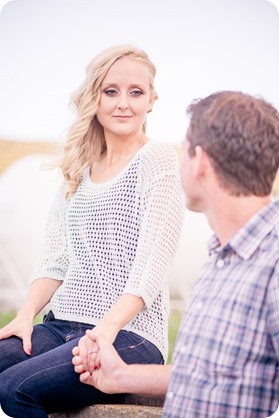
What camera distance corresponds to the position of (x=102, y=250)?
2.05m

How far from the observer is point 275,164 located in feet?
4.61

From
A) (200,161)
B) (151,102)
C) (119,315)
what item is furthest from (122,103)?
(200,161)

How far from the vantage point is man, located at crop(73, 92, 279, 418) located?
1.29 meters

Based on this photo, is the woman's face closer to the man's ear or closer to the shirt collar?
the man's ear

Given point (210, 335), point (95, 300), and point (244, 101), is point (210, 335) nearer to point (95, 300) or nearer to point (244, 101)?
point (244, 101)

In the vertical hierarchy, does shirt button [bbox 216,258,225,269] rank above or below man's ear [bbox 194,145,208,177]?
below

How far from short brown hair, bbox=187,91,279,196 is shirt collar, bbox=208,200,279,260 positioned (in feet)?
0.18

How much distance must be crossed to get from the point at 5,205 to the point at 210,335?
18.9 feet

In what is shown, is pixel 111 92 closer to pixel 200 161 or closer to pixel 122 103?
pixel 122 103

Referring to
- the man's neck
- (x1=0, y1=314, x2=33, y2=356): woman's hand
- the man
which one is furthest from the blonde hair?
the man's neck

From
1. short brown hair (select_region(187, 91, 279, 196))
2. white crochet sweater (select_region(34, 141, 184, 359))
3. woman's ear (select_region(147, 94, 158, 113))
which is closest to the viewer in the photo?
short brown hair (select_region(187, 91, 279, 196))

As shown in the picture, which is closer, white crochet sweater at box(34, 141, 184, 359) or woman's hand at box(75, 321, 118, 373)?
woman's hand at box(75, 321, 118, 373)

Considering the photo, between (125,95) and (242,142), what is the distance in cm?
79

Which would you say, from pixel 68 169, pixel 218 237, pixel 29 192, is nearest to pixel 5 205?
pixel 29 192
